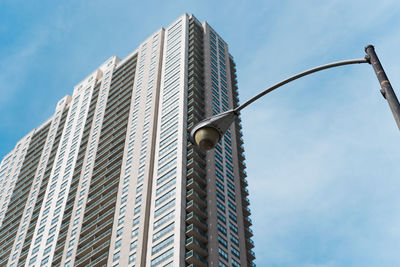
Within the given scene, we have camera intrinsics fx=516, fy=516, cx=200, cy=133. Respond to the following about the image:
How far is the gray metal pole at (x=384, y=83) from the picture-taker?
32.5 ft

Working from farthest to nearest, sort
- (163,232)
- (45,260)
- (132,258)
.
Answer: (45,260) → (132,258) → (163,232)

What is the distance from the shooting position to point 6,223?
113 meters

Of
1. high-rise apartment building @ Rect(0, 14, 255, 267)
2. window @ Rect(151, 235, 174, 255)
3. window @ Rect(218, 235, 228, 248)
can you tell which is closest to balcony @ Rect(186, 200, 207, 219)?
high-rise apartment building @ Rect(0, 14, 255, 267)

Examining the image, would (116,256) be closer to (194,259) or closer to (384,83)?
(194,259)

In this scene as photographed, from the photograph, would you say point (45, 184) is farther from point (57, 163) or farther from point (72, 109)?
point (72, 109)

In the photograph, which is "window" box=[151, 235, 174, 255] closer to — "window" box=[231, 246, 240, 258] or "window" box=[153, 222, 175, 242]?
"window" box=[153, 222, 175, 242]

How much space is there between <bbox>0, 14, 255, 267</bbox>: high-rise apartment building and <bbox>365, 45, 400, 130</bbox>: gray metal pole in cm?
5608

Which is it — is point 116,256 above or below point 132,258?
above

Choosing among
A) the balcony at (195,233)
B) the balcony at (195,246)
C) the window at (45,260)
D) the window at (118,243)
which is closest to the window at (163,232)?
the balcony at (195,233)

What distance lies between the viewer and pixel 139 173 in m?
85.8

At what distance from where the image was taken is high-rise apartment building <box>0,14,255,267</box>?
73688 mm

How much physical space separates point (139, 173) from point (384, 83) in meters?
76.8

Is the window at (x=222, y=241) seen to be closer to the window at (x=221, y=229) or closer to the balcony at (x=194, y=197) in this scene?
the window at (x=221, y=229)

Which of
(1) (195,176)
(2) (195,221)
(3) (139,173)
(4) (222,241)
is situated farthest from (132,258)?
(3) (139,173)
